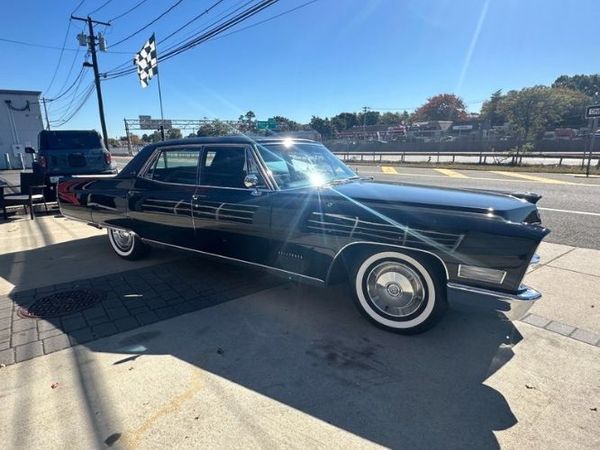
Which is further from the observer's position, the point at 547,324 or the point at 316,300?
the point at 316,300

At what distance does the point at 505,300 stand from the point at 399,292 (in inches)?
29.7

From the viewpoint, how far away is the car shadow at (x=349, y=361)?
2.15m

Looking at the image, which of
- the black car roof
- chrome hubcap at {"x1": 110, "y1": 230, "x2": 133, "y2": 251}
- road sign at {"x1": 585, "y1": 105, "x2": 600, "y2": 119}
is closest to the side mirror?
the black car roof

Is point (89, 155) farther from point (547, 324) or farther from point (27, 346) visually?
point (547, 324)

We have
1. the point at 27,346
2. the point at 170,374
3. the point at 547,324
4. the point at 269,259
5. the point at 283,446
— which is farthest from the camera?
the point at 269,259

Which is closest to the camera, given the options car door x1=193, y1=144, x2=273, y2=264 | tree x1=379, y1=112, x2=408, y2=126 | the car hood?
the car hood

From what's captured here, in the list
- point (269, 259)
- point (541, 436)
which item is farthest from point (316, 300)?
point (541, 436)

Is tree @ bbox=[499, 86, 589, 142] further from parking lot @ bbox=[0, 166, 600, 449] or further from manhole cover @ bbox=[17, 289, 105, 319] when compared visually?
manhole cover @ bbox=[17, 289, 105, 319]

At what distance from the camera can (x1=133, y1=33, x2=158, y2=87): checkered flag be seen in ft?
49.0

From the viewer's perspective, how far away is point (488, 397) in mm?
2348

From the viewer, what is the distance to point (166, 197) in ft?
14.1

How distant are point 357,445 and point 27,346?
8.84 feet

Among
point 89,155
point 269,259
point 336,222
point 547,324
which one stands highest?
point 89,155

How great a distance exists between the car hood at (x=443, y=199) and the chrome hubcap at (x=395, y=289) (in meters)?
0.52
